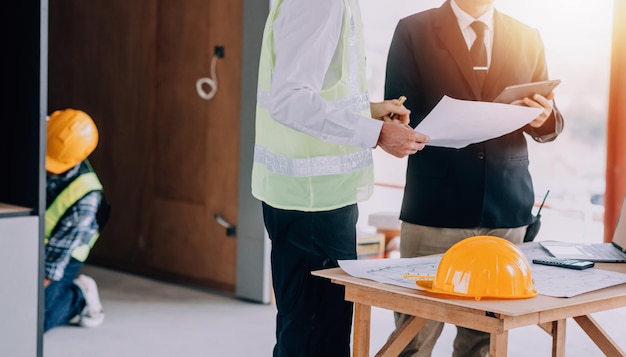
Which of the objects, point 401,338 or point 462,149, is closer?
point 401,338

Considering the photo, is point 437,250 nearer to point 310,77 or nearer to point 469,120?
point 469,120

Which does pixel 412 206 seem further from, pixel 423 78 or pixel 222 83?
pixel 222 83

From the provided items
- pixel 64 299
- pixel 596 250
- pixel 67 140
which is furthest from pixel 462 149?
pixel 64 299

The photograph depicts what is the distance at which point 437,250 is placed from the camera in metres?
2.52

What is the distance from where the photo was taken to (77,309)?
4047mm

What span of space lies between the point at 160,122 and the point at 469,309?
3.83 meters

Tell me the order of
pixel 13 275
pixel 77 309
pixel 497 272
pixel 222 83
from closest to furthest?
pixel 497 272 → pixel 13 275 → pixel 77 309 → pixel 222 83

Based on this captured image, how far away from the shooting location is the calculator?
190 centimetres

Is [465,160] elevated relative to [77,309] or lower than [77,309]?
elevated

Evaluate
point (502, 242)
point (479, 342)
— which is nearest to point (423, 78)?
point (479, 342)

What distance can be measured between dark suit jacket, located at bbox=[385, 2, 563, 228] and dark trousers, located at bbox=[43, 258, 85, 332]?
2079 mm

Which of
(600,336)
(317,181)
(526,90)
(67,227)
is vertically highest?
(526,90)

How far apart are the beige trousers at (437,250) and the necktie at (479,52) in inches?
17.3

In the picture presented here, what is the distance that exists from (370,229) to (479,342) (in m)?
2.91
